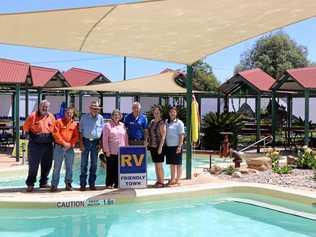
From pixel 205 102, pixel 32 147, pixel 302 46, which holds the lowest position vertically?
pixel 32 147

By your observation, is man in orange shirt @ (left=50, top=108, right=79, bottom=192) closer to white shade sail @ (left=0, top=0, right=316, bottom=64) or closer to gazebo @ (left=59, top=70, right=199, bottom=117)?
white shade sail @ (left=0, top=0, right=316, bottom=64)

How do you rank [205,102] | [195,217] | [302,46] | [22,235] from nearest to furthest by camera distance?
[22,235] < [195,217] < [205,102] < [302,46]

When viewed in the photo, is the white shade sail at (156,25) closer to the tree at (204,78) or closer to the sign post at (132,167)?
the sign post at (132,167)

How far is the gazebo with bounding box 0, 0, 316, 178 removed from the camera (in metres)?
6.79

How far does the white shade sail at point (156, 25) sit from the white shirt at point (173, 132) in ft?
4.60

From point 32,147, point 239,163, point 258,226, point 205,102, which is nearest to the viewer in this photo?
point 258,226

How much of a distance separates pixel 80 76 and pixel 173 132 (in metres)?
16.2

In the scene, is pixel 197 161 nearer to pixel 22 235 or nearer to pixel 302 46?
pixel 22 235

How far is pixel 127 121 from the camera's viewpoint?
9.05m

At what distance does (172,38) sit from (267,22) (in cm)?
165

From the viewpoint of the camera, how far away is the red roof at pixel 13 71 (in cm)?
1501

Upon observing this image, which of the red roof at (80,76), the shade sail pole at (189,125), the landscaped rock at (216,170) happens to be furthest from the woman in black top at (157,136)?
Answer: the red roof at (80,76)

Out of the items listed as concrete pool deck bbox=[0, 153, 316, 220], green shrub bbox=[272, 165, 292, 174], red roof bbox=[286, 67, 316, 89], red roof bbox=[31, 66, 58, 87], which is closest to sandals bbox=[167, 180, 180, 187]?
concrete pool deck bbox=[0, 153, 316, 220]

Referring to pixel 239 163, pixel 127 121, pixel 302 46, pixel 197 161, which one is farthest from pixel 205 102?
pixel 302 46
